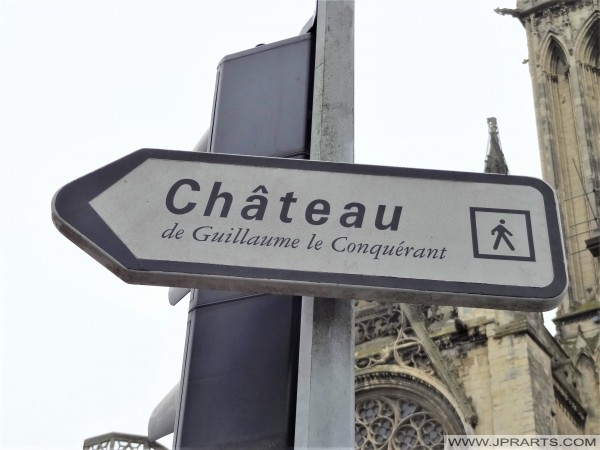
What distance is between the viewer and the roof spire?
18.4 meters

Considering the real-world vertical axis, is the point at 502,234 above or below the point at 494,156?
below

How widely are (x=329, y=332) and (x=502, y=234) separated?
0.36 meters

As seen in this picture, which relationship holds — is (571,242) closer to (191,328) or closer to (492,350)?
(492,350)

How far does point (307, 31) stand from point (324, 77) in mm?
313

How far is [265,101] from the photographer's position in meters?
2.55

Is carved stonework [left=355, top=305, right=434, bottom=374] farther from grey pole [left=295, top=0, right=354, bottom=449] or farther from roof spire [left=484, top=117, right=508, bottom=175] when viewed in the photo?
grey pole [left=295, top=0, right=354, bottom=449]

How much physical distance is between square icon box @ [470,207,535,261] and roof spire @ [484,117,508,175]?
16.3 metres

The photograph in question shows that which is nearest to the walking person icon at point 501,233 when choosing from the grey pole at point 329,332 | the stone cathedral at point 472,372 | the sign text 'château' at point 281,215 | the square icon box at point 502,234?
the square icon box at point 502,234

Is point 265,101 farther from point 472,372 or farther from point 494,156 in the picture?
point 494,156

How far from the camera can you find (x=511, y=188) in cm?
208

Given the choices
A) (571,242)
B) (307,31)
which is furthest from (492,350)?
(307,31)

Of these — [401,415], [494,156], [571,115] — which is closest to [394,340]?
[401,415]

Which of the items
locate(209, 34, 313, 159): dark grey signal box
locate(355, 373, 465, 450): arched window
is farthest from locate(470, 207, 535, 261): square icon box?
locate(355, 373, 465, 450): arched window

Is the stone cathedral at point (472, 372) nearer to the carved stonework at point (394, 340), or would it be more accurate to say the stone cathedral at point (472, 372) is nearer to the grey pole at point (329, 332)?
the carved stonework at point (394, 340)
